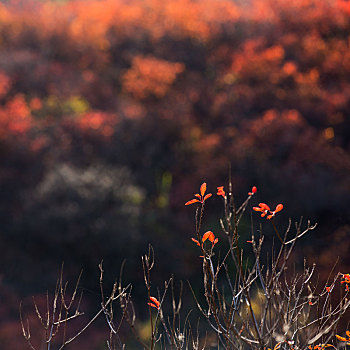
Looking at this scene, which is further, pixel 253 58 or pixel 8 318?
pixel 253 58

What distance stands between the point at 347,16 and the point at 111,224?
6326 millimetres

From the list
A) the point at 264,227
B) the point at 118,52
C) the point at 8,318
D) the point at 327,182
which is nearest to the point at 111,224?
the point at 8,318

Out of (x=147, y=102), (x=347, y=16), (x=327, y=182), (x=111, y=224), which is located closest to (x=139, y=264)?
(x=111, y=224)

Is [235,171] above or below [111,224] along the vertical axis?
above

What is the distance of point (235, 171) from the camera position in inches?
324

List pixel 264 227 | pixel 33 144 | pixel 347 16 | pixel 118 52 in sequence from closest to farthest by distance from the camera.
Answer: pixel 264 227 → pixel 33 144 → pixel 347 16 → pixel 118 52

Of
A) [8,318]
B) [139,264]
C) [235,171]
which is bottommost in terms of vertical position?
[8,318]

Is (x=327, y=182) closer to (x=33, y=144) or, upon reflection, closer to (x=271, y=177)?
(x=271, y=177)

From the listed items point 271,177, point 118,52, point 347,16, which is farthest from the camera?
point 118,52

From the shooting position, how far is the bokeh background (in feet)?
24.0

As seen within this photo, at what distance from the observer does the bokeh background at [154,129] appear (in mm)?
7301

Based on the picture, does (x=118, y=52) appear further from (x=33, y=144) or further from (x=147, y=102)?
(x=33, y=144)

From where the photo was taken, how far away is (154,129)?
9.83m

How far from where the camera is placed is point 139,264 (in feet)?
23.5
